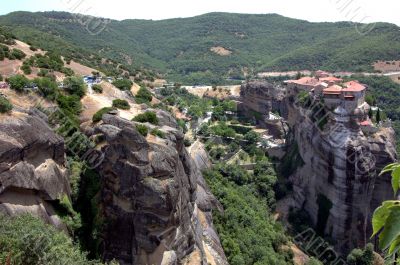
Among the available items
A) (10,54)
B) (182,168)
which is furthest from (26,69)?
(182,168)

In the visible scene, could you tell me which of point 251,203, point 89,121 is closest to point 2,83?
point 89,121

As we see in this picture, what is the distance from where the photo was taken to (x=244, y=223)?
41.6 meters

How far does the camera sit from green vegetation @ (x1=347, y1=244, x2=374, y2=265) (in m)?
42.5

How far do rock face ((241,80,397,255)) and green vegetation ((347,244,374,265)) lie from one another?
13.8 feet

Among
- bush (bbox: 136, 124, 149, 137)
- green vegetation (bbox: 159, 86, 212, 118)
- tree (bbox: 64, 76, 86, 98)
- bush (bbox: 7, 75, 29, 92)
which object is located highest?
bush (bbox: 7, 75, 29, 92)

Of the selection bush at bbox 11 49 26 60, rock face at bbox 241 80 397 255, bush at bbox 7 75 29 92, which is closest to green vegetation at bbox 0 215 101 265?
bush at bbox 7 75 29 92

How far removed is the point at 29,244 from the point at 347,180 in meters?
39.6

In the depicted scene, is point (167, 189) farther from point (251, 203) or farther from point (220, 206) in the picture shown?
point (251, 203)

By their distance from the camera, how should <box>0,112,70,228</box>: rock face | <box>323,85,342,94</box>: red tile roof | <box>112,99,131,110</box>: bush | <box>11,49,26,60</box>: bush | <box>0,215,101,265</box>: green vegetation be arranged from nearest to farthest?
<box>0,215,101,265</box>: green vegetation → <box>0,112,70,228</box>: rock face → <box>112,99,131,110</box>: bush → <box>11,49,26,60</box>: bush → <box>323,85,342,94</box>: red tile roof

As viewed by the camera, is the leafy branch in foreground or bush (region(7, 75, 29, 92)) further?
bush (region(7, 75, 29, 92))

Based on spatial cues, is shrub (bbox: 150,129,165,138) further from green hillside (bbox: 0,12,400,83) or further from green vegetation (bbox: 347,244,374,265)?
green hillside (bbox: 0,12,400,83)

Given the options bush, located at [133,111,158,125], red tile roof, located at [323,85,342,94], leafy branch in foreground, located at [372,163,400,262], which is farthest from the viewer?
red tile roof, located at [323,85,342,94]

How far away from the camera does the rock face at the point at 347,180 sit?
152ft

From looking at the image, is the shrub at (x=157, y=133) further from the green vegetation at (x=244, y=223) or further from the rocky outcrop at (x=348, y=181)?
the rocky outcrop at (x=348, y=181)
